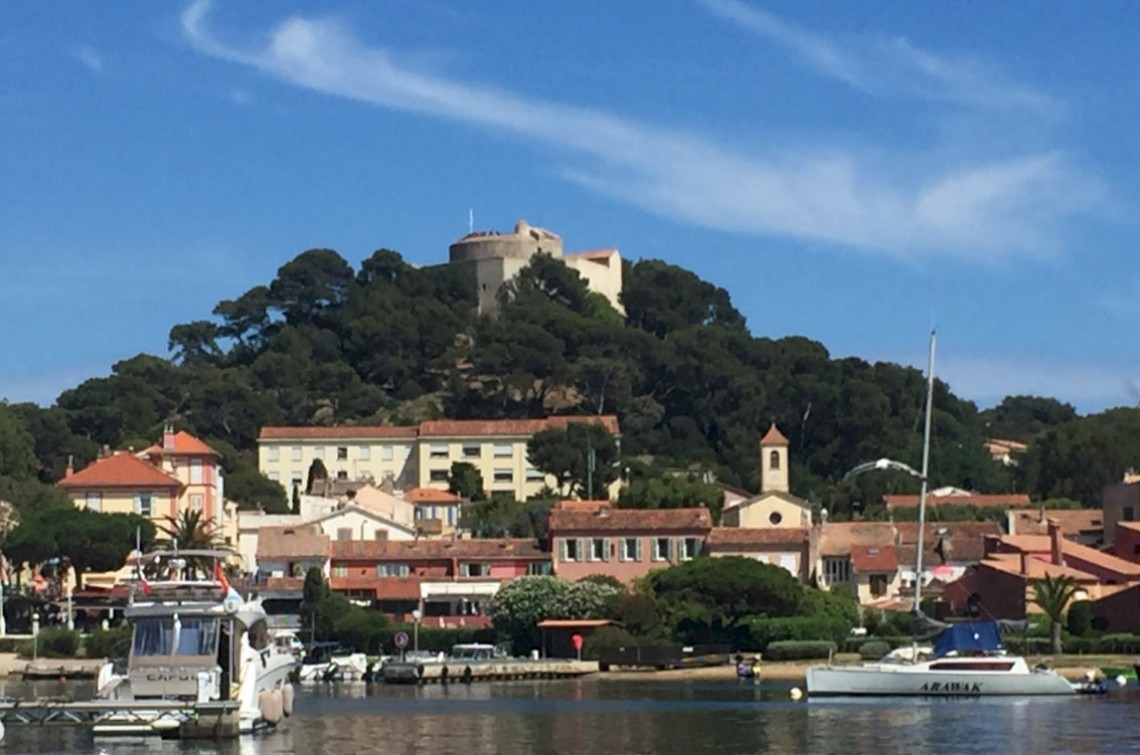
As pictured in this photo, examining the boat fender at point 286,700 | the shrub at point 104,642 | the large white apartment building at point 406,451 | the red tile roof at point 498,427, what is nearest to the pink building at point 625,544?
the shrub at point 104,642

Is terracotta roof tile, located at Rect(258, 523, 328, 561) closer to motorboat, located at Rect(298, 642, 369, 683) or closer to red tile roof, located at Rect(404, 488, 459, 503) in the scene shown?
motorboat, located at Rect(298, 642, 369, 683)

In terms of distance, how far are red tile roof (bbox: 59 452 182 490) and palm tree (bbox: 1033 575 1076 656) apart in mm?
49770

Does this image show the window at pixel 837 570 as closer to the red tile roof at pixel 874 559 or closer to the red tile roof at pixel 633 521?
the red tile roof at pixel 874 559

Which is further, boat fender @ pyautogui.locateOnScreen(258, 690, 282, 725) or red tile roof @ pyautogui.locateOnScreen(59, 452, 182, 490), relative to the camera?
red tile roof @ pyautogui.locateOnScreen(59, 452, 182, 490)

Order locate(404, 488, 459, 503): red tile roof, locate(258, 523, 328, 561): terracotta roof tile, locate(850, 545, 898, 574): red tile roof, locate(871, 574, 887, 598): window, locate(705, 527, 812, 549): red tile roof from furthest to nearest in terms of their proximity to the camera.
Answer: locate(404, 488, 459, 503): red tile roof → locate(258, 523, 328, 561): terracotta roof tile → locate(705, 527, 812, 549): red tile roof → locate(850, 545, 898, 574): red tile roof → locate(871, 574, 887, 598): window

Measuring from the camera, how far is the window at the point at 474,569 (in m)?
103

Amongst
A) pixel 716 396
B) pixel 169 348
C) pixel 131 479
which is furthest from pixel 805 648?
pixel 169 348

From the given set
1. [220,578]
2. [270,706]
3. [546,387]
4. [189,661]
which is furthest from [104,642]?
[546,387]

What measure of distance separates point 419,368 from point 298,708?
109 m

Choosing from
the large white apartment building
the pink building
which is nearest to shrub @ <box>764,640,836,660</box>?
the pink building

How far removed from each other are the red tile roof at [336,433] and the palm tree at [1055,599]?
7227 centimetres

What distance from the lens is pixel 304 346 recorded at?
172 meters

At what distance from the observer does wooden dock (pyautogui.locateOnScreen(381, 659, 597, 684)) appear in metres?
79.1

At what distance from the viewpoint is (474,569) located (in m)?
104
